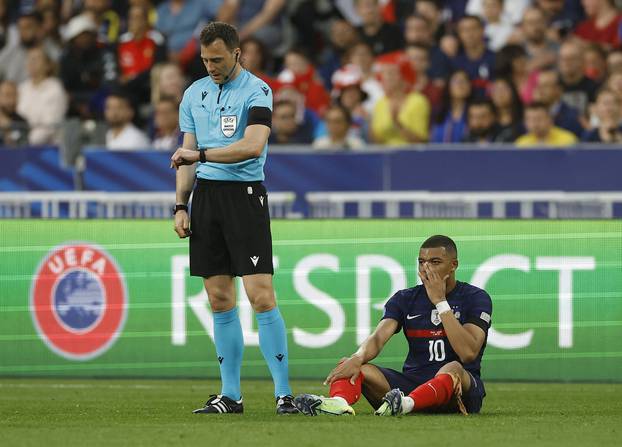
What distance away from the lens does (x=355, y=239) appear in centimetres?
1331

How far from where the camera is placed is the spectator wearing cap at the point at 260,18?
19234 mm

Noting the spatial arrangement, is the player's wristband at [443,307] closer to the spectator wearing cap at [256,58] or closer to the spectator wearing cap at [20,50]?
the spectator wearing cap at [256,58]

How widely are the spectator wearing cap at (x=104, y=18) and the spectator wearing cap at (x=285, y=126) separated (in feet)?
15.5

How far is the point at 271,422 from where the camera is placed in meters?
8.80

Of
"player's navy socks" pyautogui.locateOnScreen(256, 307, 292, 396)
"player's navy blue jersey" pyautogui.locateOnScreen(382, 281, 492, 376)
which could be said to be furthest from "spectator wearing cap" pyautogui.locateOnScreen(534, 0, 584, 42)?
"player's navy socks" pyautogui.locateOnScreen(256, 307, 292, 396)

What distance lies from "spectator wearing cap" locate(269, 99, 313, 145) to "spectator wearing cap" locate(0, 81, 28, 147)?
316cm

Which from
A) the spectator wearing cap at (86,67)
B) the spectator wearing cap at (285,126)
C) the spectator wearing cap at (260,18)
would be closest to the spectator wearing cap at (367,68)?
the spectator wearing cap at (260,18)

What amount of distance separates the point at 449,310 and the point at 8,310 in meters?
5.61

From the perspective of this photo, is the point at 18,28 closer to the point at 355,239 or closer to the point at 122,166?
the point at 122,166

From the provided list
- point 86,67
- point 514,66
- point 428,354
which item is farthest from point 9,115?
point 428,354

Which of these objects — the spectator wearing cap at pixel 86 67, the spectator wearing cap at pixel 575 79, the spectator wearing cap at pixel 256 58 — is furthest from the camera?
the spectator wearing cap at pixel 86 67

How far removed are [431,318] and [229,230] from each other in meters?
1.35

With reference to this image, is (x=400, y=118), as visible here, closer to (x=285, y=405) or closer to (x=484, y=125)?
(x=484, y=125)

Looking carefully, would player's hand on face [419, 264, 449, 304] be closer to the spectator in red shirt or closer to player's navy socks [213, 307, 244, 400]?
player's navy socks [213, 307, 244, 400]
